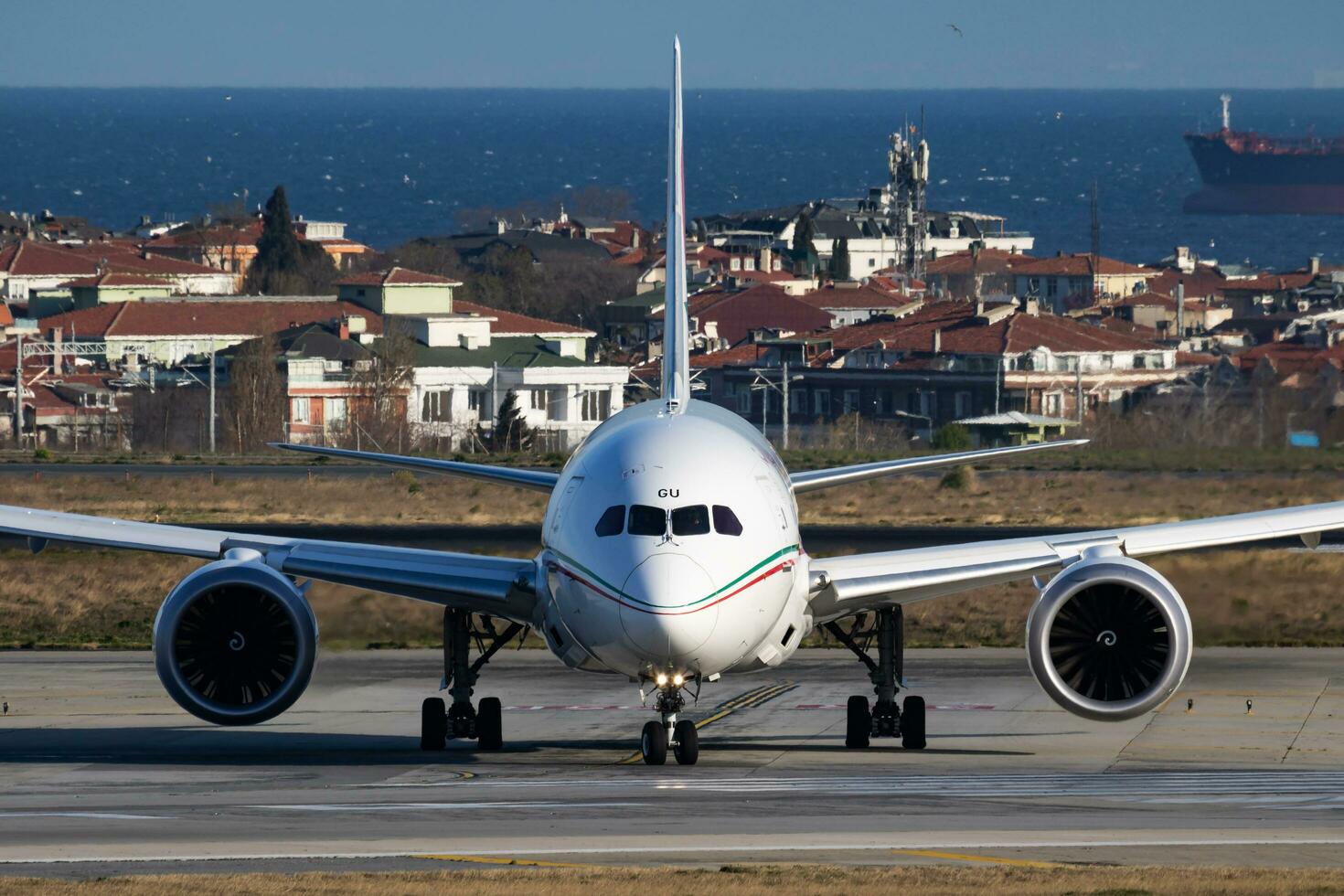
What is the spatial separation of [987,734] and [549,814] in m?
8.63

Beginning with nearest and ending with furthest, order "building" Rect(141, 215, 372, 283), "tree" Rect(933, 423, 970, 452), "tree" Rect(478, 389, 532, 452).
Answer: "tree" Rect(933, 423, 970, 452), "tree" Rect(478, 389, 532, 452), "building" Rect(141, 215, 372, 283)

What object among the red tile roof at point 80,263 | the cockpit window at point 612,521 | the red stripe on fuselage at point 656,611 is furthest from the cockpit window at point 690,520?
the red tile roof at point 80,263

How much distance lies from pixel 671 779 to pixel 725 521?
314 centimetres

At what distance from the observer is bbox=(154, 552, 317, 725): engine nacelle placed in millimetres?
25203

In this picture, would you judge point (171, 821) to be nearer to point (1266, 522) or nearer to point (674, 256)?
point (674, 256)

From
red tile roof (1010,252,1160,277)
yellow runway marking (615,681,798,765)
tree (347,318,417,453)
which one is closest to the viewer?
yellow runway marking (615,681,798,765)

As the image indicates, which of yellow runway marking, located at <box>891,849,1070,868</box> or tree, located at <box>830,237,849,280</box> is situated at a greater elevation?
tree, located at <box>830,237,849,280</box>

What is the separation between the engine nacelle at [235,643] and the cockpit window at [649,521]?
15.3 ft

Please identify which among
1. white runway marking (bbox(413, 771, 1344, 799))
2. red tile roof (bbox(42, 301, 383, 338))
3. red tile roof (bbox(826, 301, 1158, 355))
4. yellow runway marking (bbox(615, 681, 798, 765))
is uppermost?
red tile roof (bbox(42, 301, 383, 338))

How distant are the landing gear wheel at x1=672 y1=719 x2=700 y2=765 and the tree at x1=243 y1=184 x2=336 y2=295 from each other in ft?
467

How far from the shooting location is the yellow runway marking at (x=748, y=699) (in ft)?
100

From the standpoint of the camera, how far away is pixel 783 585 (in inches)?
941

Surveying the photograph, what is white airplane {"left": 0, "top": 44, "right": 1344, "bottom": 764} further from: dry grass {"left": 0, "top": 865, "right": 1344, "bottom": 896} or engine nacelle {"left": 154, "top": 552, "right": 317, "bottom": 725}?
dry grass {"left": 0, "top": 865, "right": 1344, "bottom": 896}

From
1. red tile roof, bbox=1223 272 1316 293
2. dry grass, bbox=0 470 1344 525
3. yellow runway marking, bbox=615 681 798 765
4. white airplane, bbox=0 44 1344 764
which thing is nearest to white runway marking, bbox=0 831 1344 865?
white airplane, bbox=0 44 1344 764
